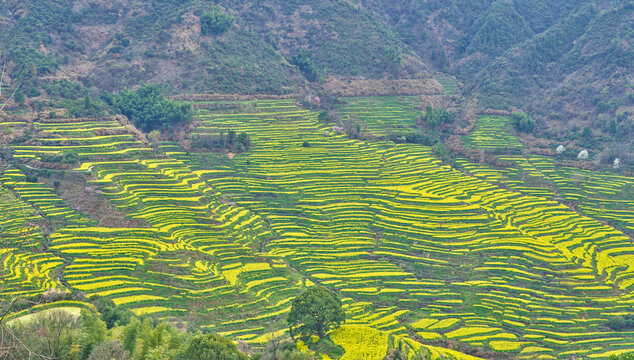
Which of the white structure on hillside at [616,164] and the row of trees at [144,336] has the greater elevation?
the white structure on hillside at [616,164]

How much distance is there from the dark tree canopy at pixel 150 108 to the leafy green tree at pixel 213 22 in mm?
15438

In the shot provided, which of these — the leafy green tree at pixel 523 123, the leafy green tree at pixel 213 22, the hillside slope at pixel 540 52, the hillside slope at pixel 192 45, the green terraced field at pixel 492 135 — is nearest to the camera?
the green terraced field at pixel 492 135

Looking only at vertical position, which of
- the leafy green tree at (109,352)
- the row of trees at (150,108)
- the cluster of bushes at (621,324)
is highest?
the row of trees at (150,108)

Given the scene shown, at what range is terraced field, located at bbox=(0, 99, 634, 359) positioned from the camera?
105 ft

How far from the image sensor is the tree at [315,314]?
92.2 feet

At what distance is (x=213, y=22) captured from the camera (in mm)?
71562

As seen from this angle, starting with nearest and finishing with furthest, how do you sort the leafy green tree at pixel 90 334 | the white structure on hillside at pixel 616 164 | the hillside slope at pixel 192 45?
the leafy green tree at pixel 90 334, the white structure on hillside at pixel 616 164, the hillside slope at pixel 192 45

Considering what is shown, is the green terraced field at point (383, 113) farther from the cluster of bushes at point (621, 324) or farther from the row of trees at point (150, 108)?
the cluster of bushes at point (621, 324)

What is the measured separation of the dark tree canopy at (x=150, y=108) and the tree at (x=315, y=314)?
35816 mm

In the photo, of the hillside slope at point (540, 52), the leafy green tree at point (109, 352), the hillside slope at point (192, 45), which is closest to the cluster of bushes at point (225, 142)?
the hillside slope at point (192, 45)

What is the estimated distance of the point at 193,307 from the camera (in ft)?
106

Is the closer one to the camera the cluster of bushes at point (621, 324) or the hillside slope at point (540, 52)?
the cluster of bushes at point (621, 324)

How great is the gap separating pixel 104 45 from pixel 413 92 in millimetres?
45272

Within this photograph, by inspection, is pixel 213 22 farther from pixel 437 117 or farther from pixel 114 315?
pixel 114 315
